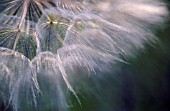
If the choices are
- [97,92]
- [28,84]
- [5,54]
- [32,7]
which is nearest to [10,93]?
[28,84]

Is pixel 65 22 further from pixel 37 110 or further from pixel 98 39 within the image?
pixel 37 110

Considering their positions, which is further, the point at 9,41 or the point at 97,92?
the point at 97,92

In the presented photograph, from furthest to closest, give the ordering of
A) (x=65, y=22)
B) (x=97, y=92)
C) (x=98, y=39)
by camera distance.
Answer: (x=97, y=92), (x=98, y=39), (x=65, y=22)

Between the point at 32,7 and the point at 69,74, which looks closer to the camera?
the point at 32,7

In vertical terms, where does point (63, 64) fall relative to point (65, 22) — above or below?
below

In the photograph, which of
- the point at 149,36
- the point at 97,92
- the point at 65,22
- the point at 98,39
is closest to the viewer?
the point at 65,22

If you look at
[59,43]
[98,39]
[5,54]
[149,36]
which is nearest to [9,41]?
[5,54]

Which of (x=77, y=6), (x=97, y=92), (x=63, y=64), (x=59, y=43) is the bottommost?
(x=97, y=92)

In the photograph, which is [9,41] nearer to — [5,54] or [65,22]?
[5,54]

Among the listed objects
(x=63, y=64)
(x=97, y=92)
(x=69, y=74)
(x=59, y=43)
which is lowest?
(x=97, y=92)
